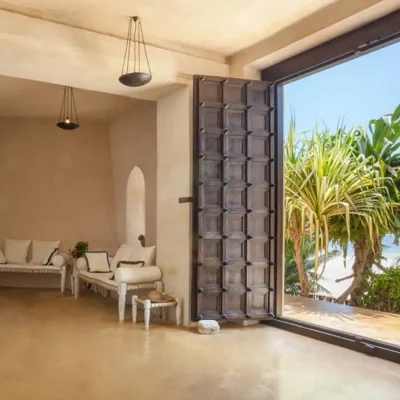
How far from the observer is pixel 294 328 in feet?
15.8

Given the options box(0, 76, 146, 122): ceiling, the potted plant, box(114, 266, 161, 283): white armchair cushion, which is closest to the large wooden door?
box(114, 266, 161, 283): white armchair cushion

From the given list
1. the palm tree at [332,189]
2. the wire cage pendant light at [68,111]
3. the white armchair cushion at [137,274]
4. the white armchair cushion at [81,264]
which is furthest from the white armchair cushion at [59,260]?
the palm tree at [332,189]

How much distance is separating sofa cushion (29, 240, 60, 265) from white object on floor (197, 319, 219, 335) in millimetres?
3978

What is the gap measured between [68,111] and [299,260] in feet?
14.4

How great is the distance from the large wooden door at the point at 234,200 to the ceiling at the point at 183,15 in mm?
483

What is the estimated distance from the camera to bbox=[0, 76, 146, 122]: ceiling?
6.43 meters

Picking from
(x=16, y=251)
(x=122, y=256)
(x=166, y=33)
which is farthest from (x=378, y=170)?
(x=16, y=251)

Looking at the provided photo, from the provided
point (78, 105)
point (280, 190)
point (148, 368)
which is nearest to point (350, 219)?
point (280, 190)

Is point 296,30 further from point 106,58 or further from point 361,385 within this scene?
point 361,385

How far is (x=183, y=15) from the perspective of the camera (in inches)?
170

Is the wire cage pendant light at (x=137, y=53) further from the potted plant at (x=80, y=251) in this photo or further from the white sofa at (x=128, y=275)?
the potted plant at (x=80, y=251)

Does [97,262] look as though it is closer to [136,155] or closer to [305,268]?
[136,155]

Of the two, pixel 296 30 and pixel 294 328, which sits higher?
pixel 296 30

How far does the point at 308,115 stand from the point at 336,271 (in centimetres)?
254
